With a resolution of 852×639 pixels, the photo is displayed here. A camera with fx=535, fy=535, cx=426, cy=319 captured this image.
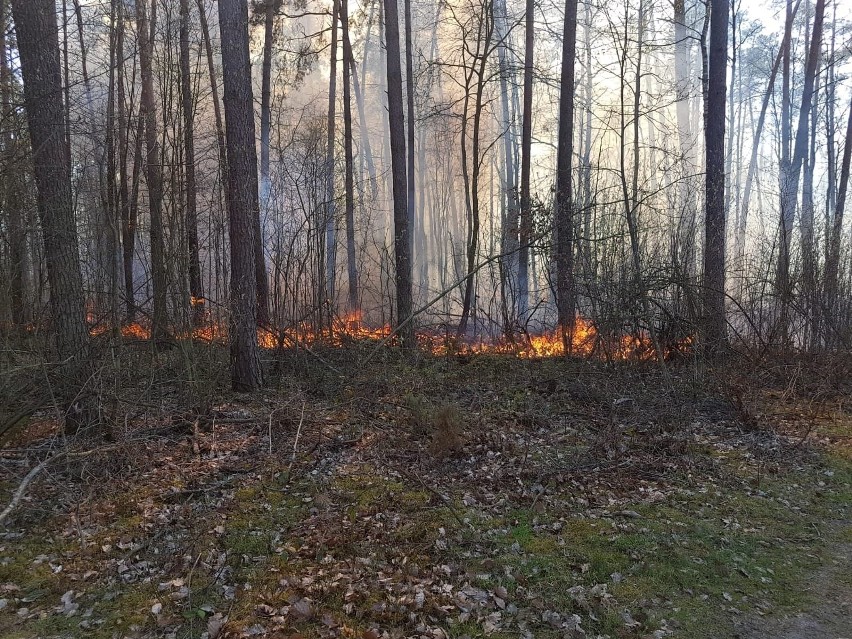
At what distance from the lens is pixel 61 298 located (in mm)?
5457

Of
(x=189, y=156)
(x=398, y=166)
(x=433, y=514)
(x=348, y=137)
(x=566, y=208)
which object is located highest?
(x=348, y=137)

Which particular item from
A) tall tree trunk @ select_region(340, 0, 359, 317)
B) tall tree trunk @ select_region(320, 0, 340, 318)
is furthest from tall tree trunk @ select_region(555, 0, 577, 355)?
tall tree trunk @ select_region(340, 0, 359, 317)

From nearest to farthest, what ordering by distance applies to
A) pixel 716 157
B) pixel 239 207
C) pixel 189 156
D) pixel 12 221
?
pixel 12 221 < pixel 239 207 < pixel 189 156 < pixel 716 157

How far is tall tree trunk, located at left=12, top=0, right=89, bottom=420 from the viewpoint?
17.5 ft

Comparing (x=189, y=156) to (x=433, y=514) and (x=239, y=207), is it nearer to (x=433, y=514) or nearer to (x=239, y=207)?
(x=239, y=207)

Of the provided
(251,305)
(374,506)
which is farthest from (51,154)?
(374,506)

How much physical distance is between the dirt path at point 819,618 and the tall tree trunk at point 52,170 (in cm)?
586

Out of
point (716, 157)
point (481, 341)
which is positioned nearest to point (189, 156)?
point (481, 341)

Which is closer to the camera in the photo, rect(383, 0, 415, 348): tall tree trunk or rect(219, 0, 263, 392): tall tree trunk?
rect(219, 0, 263, 392): tall tree trunk

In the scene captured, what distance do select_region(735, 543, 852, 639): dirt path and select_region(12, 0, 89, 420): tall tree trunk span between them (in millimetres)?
5858

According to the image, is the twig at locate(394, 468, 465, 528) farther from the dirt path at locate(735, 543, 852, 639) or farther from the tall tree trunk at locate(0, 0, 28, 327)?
the tall tree trunk at locate(0, 0, 28, 327)

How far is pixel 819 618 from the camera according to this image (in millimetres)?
3248

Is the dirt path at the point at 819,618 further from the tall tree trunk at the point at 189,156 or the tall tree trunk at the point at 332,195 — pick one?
the tall tree trunk at the point at 332,195

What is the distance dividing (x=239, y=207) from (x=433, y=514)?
536 cm
